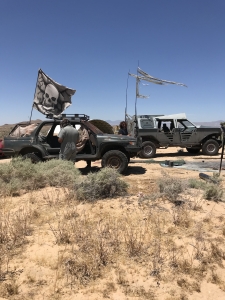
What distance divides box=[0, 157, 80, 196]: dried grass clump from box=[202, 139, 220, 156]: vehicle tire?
8059 millimetres

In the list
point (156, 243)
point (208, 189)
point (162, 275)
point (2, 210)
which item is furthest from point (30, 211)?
point (208, 189)

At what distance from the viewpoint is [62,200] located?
Answer: 4617 millimetres

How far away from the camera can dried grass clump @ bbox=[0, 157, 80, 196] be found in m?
5.39

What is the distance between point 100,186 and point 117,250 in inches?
74.5

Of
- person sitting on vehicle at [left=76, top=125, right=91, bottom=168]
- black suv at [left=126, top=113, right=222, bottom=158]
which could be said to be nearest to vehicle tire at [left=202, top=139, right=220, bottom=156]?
black suv at [left=126, top=113, right=222, bottom=158]

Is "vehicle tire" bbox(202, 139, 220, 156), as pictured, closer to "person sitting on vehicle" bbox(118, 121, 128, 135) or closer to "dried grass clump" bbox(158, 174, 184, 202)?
"person sitting on vehicle" bbox(118, 121, 128, 135)

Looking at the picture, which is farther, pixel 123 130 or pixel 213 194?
pixel 123 130

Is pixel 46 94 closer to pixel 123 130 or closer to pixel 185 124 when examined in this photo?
pixel 123 130

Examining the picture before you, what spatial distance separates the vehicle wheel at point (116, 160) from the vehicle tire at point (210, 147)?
6361 millimetres

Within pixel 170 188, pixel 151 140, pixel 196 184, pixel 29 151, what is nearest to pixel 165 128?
pixel 151 140

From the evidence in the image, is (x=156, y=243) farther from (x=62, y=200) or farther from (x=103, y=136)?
(x=103, y=136)

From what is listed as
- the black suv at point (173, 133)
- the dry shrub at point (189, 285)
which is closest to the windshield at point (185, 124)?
the black suv at point (173, 133)

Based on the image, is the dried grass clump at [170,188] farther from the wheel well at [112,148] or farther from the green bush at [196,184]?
the wheel well at [112,148]

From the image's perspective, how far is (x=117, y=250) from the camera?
2947mm
